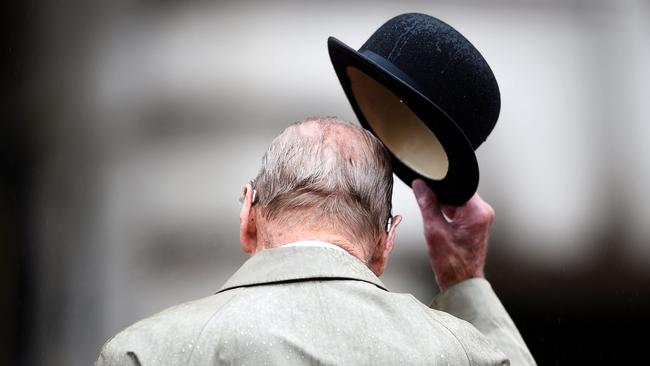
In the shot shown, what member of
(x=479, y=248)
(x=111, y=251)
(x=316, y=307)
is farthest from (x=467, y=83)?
(x=111, y=251)

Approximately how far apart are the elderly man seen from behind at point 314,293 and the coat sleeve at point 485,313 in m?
0.20

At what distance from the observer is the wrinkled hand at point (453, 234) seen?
162 cm

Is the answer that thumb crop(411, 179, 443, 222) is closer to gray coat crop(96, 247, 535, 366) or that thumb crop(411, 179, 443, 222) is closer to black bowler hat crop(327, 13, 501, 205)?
black bowler hat crop(327, 13, 501, 205)

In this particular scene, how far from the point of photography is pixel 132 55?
105 inches

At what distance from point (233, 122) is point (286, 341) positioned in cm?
151

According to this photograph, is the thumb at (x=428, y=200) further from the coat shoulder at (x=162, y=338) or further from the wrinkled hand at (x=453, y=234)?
the coat shoulder at (x=162, y=338)

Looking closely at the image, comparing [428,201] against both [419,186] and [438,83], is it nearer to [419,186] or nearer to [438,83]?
[419,186]

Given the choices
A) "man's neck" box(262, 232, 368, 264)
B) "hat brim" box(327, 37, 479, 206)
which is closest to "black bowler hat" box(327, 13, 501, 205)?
"hat brim" box(327, 37, 479, 206)

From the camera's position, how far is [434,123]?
4.75ft

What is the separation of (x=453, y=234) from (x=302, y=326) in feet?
1.69

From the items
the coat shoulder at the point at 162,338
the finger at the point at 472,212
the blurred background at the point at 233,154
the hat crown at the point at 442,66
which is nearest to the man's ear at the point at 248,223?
the coat shoulder at the point at 162,338

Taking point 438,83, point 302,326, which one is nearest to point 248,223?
point 302,326

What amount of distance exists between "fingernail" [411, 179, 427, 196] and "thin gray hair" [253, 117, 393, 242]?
0.25 metres

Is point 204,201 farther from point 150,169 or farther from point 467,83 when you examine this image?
point 467,83
